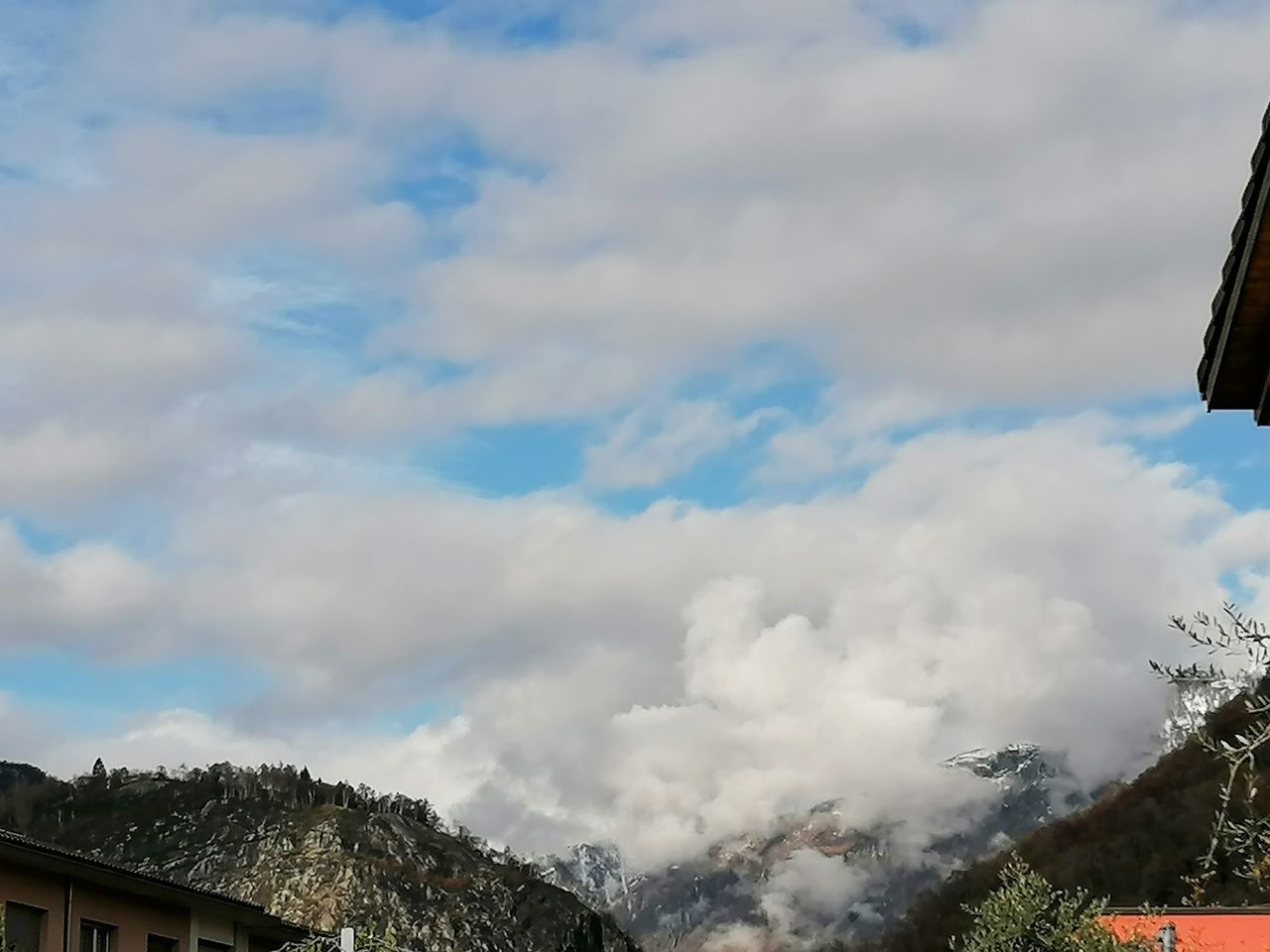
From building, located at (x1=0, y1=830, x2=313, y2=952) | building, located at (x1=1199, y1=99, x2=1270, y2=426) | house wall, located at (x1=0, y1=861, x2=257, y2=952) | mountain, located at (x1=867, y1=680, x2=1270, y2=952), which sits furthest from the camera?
mountain, located at (x1=867, y1=680, x2=1270, y2=952)

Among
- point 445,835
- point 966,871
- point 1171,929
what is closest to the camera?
point 1171,929

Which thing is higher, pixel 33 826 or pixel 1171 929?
pixel 33 826

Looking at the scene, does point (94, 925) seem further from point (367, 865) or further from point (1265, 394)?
point (367, 865)

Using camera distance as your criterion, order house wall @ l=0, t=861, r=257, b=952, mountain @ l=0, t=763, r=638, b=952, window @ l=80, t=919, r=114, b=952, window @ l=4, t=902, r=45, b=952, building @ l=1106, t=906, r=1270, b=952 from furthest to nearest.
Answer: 1. mountain @ l=0, t=763, r=638, b=952
2. building @ l=1106, t=906, r=1270, b=952
3. window @ l=80, t=919, r=114, b=952
4. house wall @ l=0, t=861, r=257, b=952
5. window @ l=4, t=902, r=45, b=952

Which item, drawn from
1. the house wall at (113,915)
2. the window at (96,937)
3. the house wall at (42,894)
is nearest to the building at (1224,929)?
the house wall at (113,915)

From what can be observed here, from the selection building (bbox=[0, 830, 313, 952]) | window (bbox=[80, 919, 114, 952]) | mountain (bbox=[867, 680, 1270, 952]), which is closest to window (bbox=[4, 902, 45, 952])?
building (bbox=[0, 830, 313, 952])

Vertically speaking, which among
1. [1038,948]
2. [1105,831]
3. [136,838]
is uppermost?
[136,838]

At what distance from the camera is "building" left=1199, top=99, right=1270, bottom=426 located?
392 inches

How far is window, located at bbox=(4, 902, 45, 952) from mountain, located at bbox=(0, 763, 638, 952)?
281ft

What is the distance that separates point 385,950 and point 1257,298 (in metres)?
12.6

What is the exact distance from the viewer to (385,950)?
2000 centimetres

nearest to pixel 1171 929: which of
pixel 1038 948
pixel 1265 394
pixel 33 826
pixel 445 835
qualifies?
pixel 1038 948

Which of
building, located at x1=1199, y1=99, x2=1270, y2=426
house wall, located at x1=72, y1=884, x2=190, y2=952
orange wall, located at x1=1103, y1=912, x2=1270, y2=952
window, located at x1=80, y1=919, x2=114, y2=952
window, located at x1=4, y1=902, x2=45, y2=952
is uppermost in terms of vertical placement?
orange wall, located at x1=1103, y1=912, x2=1270, y2=952

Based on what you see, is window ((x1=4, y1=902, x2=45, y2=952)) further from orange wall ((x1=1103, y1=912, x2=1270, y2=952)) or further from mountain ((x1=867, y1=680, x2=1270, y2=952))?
mountain ((x1=867, y1=680, x2=1270, y2=952))
